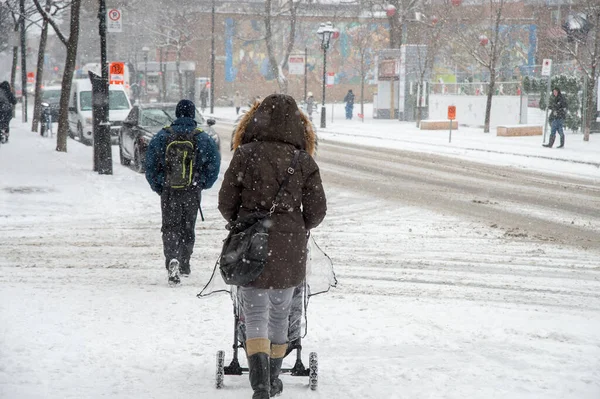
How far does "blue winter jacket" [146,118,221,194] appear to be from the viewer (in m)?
7.71

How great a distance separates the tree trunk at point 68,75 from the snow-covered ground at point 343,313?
7.50 meters

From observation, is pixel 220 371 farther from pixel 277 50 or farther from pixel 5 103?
pixel 277 50

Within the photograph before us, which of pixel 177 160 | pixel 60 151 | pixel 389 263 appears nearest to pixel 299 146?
pixel 177 160

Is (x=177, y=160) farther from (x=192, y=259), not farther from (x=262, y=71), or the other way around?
(x=262, y=71)

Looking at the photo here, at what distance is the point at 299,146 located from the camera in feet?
15.4

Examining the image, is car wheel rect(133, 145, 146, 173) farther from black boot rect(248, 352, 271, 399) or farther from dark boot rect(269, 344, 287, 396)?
black boot rect(248, 352, 271, 399)

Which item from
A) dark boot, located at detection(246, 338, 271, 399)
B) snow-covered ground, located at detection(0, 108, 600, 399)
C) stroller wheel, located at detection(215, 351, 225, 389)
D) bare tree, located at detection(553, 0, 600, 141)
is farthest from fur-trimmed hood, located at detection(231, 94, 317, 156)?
bare tree, located at detection(553, 0, 600, 141)

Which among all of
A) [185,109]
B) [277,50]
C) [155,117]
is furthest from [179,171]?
[277,50]

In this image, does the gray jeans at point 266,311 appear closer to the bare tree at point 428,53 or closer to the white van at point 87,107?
the white van at point 87,107

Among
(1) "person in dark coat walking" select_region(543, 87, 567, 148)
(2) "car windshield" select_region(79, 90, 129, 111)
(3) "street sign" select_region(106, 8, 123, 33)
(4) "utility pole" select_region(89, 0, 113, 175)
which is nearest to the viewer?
(4) "utility pole" select_region(89, 0, 113, 175)

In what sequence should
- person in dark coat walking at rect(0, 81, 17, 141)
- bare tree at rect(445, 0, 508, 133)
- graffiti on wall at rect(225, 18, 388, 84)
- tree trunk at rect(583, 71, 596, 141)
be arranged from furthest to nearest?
graffiti on wall at rect(225, 18, 388, 84), bare tree at rect(445, 0, 508, 133), tree trunk at rect(583, 71, 596, 141), person in dark coat walking at rect(0, 81, 17, 141)

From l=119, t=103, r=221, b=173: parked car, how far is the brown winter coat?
44.5ft

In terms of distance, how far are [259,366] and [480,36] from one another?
121 ft

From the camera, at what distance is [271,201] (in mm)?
4551
